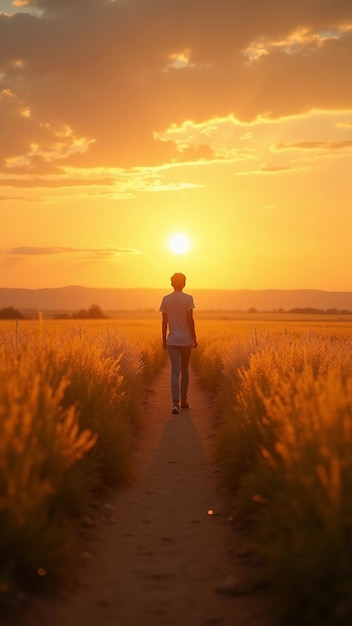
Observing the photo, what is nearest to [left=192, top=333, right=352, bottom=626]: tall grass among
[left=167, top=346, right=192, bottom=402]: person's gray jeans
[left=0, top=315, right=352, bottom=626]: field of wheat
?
[left=0, top=315, right=352, bottom=626]: field of wheat

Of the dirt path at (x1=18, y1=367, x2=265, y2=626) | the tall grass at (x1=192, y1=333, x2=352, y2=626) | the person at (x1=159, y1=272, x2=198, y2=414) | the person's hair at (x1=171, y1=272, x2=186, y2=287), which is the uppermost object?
the person's hair at (x1=171, y1=272, x2=186, y2=287)

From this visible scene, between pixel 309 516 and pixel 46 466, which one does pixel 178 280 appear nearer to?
pixel 46 466

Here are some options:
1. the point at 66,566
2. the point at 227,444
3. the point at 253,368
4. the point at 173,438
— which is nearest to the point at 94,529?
the point at 66,566

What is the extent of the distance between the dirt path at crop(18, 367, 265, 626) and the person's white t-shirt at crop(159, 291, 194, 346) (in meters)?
4.73

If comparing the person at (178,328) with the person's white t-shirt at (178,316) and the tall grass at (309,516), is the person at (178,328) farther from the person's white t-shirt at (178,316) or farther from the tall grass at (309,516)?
the tall grass at (309,516)

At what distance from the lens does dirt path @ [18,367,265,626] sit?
5.23m

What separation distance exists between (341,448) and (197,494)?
3748 mm

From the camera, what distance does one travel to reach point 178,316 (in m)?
15.3

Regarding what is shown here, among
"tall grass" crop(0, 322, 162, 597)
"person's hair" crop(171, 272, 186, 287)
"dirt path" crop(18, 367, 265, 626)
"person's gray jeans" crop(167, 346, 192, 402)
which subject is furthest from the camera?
"person's hair" crop(171, 272, 186, 287)

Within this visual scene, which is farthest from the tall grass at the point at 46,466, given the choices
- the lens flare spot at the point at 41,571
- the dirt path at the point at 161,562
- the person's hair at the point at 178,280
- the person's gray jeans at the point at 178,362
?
the person's hair at the point at 178,280

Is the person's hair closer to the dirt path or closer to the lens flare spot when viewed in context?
the dirt path

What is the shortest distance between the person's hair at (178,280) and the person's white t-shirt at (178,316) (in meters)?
0.18

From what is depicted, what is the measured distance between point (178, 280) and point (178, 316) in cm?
75

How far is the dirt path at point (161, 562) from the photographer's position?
5.23 meters
